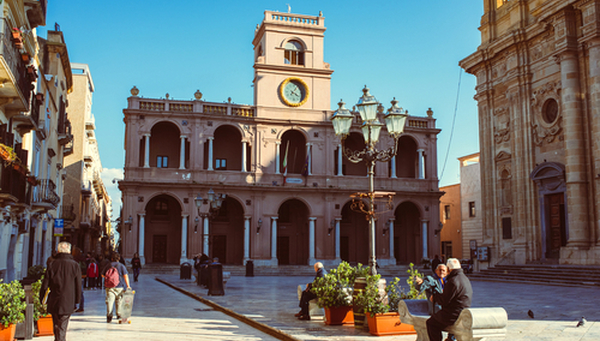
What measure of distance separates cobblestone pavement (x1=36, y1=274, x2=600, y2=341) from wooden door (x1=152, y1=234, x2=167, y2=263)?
21.7 m

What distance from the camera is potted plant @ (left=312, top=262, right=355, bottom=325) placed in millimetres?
10836

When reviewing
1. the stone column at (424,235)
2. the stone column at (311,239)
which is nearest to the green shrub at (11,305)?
the stone column at (311,239)

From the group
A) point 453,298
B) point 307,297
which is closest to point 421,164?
point 307,297

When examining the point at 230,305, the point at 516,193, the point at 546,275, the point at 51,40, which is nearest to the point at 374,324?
the point at 230,305

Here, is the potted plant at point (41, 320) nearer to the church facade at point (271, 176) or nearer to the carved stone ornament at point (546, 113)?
the carved stone ornament at point (546, 113)

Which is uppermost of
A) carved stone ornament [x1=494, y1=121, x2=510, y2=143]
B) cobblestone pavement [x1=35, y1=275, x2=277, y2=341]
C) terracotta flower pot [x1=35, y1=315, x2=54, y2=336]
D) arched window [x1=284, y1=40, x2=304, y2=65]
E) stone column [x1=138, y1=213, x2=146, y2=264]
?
arched window [x1=284, y1=40, x2=304, y2=65]

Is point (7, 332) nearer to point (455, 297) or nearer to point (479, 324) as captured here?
point (455, 297)

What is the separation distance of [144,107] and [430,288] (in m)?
33.1

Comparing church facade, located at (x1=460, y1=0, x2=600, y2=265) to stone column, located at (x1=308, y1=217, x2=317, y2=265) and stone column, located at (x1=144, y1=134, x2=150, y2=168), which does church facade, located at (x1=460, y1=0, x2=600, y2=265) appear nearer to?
stone column, located at (x1=308, y1=217, x2=317, y2=265)

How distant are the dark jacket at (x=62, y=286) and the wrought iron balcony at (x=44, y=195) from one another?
1609 cm

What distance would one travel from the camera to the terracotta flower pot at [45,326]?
9.88 metres

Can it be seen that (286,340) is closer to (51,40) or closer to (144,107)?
(51,40)

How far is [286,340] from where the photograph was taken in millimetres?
9734

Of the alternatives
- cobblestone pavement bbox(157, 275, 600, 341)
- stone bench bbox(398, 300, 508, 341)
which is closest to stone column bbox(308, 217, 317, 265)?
cobblestone pavement bbox(157, 275, 600, 341)
